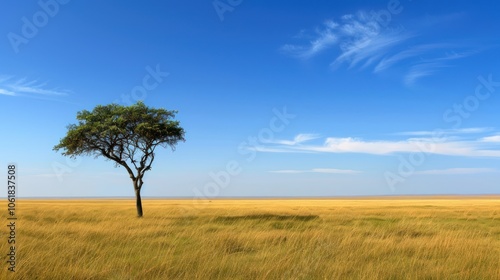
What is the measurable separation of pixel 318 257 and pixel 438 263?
3206 mm

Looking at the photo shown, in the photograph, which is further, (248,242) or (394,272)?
(248,242)

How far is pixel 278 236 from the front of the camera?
1511 centimetres

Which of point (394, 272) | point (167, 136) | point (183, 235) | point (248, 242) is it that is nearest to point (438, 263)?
point (394, 272)

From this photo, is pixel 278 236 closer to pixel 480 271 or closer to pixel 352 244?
pixel 352 244

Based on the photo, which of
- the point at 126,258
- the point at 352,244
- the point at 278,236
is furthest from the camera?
the point at 278,236

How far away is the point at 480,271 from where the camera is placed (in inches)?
369

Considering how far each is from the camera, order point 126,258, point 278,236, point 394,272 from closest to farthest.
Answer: point 394,272
point 126,258
point 278,236

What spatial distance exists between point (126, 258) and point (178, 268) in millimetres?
2744

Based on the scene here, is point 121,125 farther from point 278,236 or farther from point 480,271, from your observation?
point 480,271

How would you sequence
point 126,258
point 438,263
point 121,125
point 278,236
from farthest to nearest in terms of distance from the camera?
point 121,125 < point 278,236 < point 126,258 < point 438,263

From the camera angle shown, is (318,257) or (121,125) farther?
(121,125)

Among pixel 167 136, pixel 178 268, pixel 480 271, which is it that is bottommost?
pixel 480 271

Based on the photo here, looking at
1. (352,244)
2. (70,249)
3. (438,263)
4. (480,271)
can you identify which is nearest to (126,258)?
(70,249)

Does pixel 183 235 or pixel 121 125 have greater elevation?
pixel 121 125
